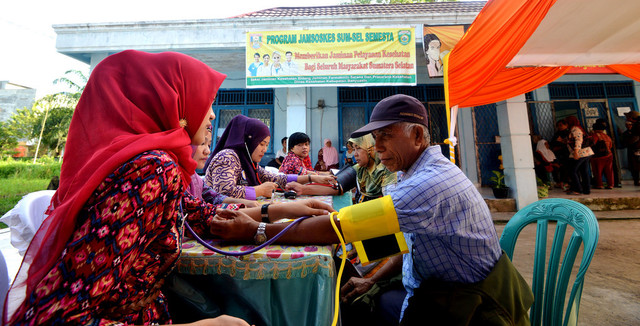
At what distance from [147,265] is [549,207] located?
6.29 feet

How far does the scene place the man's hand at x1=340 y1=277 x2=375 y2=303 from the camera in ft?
5.31

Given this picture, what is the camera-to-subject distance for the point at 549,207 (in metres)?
1.45

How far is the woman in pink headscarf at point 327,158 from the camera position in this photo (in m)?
7.00

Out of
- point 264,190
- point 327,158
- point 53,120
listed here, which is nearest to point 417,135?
point 264,190

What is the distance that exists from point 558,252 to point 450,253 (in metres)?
0.84

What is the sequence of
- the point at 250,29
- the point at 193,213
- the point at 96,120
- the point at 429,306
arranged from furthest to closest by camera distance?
the point at 250,29
the point at 193,213
the point at 429,306
the point at 96,120

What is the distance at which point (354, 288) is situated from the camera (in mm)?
1658

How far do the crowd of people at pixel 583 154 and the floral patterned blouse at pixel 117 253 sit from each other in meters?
7.99

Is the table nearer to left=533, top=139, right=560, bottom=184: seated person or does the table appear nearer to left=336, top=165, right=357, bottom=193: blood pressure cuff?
left=336, top=165, right=357, bottom=193: blood pressure cuff

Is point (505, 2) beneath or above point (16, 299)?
above

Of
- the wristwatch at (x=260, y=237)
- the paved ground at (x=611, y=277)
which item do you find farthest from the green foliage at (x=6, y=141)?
the paved ground at (x=611, y=277)

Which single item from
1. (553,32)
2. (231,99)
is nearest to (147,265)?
(553,32)

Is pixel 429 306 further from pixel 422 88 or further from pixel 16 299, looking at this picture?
pixel 422 88

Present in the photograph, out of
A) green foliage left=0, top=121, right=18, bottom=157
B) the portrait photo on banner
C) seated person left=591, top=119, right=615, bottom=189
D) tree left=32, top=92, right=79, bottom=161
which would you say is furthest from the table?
green foliage left=0, top=121, right=18, bottom=157
